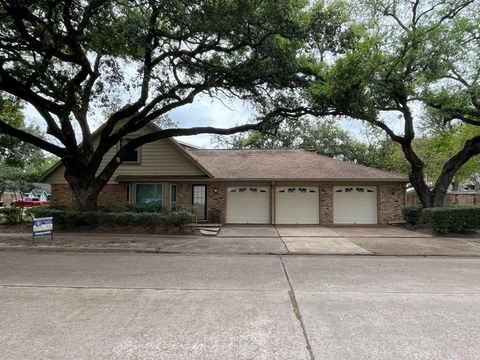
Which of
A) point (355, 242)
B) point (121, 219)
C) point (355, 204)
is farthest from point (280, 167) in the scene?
point (121, 219)

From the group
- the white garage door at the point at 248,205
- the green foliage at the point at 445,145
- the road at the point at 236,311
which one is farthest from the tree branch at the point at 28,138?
the green foliage at the point at 445,145

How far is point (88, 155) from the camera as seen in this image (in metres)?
16.2

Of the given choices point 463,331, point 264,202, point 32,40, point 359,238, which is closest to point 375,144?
point 264,202

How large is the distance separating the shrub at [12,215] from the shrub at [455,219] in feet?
59.8

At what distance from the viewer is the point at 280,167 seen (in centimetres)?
2089

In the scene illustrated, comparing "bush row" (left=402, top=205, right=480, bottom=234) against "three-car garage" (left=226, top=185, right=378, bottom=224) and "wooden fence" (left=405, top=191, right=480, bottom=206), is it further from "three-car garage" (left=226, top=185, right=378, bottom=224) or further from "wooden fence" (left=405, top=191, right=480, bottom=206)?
"wooden fence" (left=405, top=191, right=480, bottom=206)

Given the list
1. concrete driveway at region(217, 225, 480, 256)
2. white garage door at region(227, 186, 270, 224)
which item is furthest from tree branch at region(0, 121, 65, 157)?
white garage door at region(227, 186, 270, 224)

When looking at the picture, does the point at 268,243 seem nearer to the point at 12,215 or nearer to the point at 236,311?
the point at 236,311

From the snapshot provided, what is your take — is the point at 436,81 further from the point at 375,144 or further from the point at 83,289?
the point at 375,144

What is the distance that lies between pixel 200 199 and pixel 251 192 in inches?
107

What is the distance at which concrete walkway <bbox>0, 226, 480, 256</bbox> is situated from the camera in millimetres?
11078

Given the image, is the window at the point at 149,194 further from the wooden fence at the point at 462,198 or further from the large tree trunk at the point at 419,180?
the wooden fence at the point at 462,198

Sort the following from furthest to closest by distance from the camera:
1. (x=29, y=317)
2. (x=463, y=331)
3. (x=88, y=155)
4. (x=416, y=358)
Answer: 1. (x=88, y=155)
2. (x=29, y=317)
3. (x=463, y=331)
4. (x=416, y=358)

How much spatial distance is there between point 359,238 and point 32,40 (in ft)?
42.7
